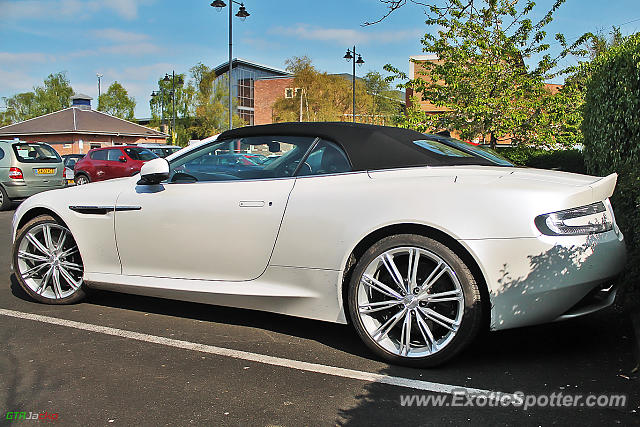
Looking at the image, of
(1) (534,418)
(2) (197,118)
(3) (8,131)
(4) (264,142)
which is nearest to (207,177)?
(4) (264,142)

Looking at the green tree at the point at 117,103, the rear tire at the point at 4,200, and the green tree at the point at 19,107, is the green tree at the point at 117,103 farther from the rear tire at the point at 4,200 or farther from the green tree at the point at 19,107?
the rear tire at the point at 4,200

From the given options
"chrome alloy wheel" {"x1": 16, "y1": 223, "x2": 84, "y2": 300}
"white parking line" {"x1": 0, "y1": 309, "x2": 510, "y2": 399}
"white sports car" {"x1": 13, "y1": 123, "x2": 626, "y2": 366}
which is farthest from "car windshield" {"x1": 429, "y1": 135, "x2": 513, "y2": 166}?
"chrome alloy wheel" {"x1": 16, "y1": 223, "x2": 84, "y2": 300}

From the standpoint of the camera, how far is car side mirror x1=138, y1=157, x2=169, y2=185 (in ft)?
14.3

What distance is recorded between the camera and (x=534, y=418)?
288 centimetres

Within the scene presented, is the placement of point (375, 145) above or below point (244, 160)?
above

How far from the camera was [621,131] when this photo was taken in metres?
5.92

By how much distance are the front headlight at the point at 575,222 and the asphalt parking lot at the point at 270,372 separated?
2.52 feet

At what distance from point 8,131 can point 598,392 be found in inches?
2693

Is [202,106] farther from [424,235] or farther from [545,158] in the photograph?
[424,235]

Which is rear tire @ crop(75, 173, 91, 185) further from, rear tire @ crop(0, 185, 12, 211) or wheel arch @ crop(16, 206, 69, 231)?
wheel arch @ crop(16, 206, 69, 231)

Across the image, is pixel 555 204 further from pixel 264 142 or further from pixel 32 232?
pixel 32 232

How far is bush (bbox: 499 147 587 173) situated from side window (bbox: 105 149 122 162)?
11.4 meters

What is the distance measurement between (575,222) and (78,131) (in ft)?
198
